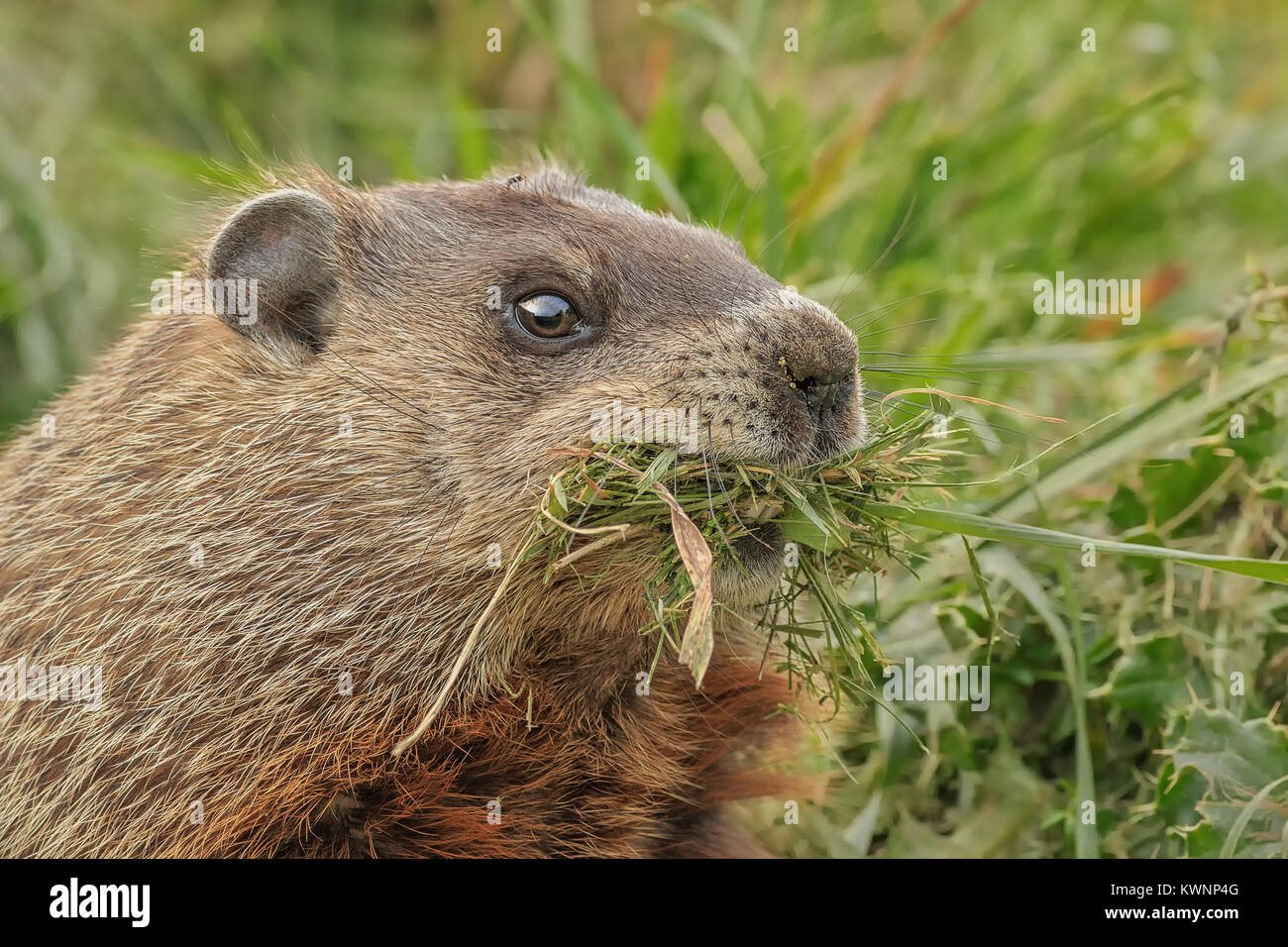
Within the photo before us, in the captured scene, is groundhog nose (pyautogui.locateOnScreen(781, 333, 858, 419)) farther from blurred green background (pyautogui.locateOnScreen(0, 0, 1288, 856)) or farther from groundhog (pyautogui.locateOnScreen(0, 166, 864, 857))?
blurred green background (pyautogui.locateOnScreen(0, 0, 1288, 856))

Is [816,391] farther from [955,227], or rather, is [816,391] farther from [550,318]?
[955,227]

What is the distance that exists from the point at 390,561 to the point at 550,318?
763 millimetres

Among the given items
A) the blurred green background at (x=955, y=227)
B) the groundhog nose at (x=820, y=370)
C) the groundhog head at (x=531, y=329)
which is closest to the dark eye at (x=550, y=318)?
the groundhog head at (x=531, y=329)

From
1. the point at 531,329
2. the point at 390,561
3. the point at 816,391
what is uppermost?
the point at 531,329

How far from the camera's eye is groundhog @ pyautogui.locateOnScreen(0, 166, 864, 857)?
3277mm

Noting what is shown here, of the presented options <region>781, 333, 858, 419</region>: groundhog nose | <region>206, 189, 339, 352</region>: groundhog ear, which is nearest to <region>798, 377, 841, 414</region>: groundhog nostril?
<region>781, 333, 858, 419</region>: groundhog nose

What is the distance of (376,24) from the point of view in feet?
29.1

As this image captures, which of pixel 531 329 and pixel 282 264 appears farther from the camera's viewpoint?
pixel 282 264

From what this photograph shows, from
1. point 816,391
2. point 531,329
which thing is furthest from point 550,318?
point 816,391

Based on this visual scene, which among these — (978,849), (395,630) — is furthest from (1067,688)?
(395,630)

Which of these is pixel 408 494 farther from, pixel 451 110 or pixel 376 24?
pixel 376 24

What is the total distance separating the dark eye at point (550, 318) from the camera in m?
3.45

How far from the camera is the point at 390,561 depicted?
3.36 metres
